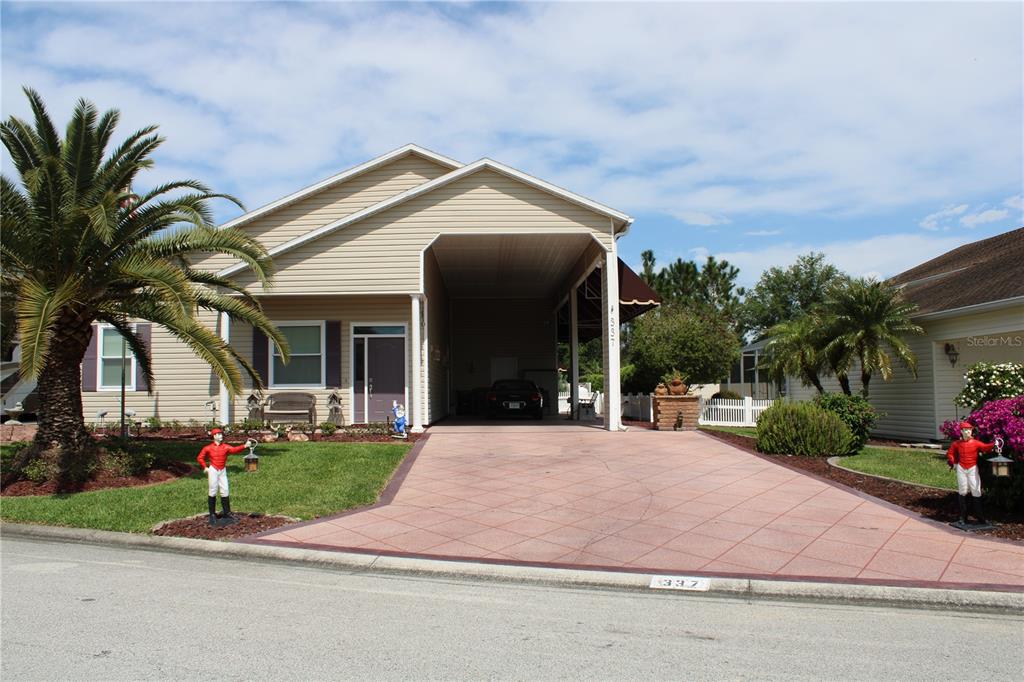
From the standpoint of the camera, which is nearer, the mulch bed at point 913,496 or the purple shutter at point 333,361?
the mulch bed at point 913,496

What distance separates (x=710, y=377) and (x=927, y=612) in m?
24.5

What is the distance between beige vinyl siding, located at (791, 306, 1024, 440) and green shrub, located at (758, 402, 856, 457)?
5.04m

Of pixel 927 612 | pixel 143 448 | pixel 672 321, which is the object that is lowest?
pixel 927 612

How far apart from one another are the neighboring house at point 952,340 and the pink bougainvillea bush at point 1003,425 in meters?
7.31

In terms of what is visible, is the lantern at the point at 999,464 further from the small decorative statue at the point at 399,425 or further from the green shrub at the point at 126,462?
the green shrub at the point at 126,462

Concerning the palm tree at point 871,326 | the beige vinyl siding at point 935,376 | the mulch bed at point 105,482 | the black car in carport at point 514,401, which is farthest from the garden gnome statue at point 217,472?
the beige vinyl siding at point 935,376

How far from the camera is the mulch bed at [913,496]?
7.64m

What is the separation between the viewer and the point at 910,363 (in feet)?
55.1

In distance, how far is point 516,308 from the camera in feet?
94.1

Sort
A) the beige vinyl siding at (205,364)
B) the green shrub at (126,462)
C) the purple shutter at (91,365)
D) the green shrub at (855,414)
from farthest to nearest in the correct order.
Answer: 1. the purple shutter at (91,365)
2. the beige vinyl siding at (205,364)
3. the green shrub at (855,414)
4. the green shrub at (126,462)

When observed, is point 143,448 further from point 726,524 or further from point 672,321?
point 672,321

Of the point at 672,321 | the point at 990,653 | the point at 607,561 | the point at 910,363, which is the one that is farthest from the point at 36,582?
the point at 672,321

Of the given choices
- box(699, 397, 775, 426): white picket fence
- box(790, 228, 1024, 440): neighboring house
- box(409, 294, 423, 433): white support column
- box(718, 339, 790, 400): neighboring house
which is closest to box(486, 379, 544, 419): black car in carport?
box(409, 294, 423, 433): white support column

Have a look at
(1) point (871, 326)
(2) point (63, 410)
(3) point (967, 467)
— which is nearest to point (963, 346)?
(1) point (871, 326)
